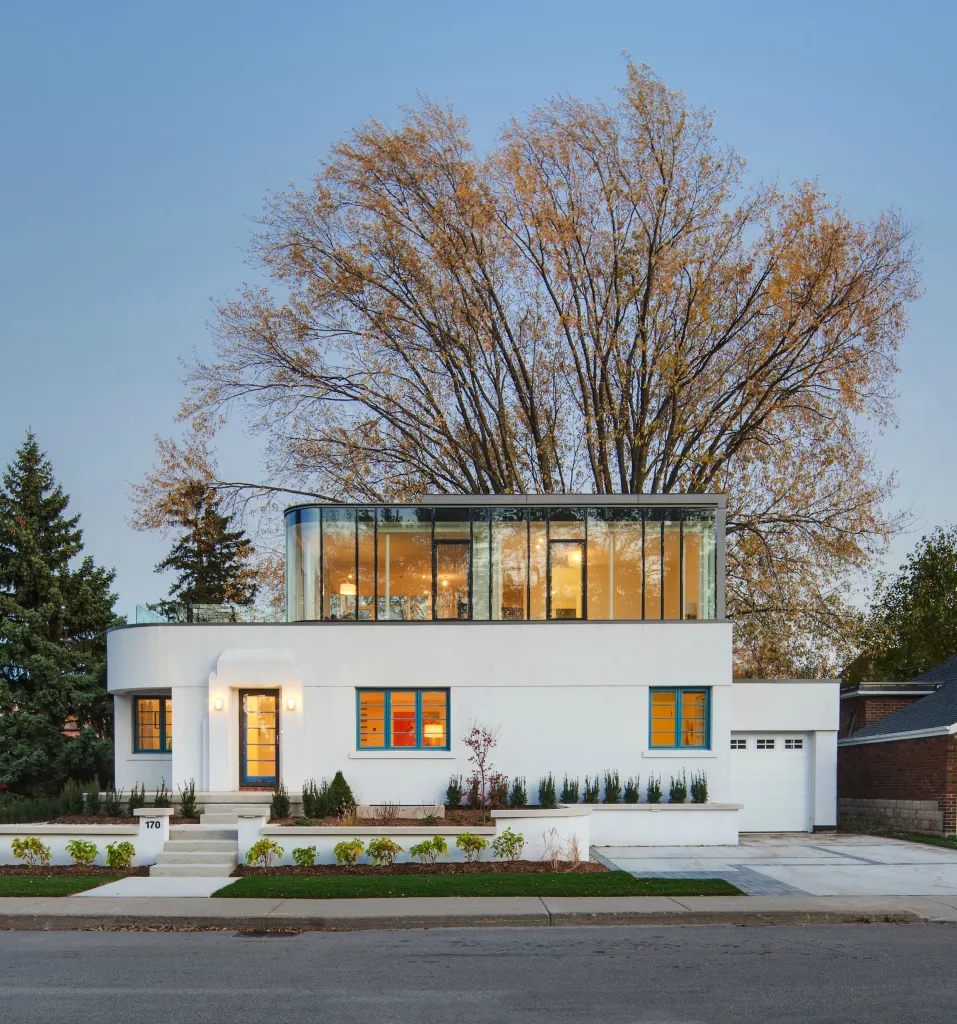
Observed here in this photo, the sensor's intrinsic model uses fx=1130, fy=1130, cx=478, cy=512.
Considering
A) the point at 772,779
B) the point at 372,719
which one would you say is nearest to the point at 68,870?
the point at 372,719

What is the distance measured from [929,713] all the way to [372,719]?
43.1ft

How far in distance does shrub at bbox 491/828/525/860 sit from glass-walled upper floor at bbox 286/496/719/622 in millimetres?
5626

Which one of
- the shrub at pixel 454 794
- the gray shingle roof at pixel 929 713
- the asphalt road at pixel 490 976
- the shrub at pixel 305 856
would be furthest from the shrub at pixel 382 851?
the gray shingle roof at pixel 929 713

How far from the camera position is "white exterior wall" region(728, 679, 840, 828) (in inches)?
1009

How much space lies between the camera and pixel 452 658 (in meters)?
23.5

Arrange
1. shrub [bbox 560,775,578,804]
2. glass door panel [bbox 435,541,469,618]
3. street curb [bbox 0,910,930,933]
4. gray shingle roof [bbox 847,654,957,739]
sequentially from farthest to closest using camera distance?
1. gray shingle roof [bbox 847,654,957,739]
2. glass door panel [bbox 435,541,469,618]
3. shrub [bbox 560,775,578,804]
4. street curb [bbox 0,910,930,933]

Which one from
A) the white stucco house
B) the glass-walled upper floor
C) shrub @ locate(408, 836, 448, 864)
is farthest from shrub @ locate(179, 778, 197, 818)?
shrub @ locate(408, 836, 448, 864)

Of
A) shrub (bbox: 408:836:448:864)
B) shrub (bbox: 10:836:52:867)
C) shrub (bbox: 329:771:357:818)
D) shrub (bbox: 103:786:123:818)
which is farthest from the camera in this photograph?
shrub (bbox: 103:786:123:818)

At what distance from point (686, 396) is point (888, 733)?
10071 millimetres

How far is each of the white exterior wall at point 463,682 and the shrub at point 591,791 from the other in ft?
0.73

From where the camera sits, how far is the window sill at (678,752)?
76.5 ft

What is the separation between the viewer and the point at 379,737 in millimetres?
23344

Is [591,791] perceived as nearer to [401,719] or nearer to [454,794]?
[454,794]

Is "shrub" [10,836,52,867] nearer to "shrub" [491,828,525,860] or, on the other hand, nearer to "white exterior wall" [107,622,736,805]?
"white exterior wall" [107,622,736,805]
